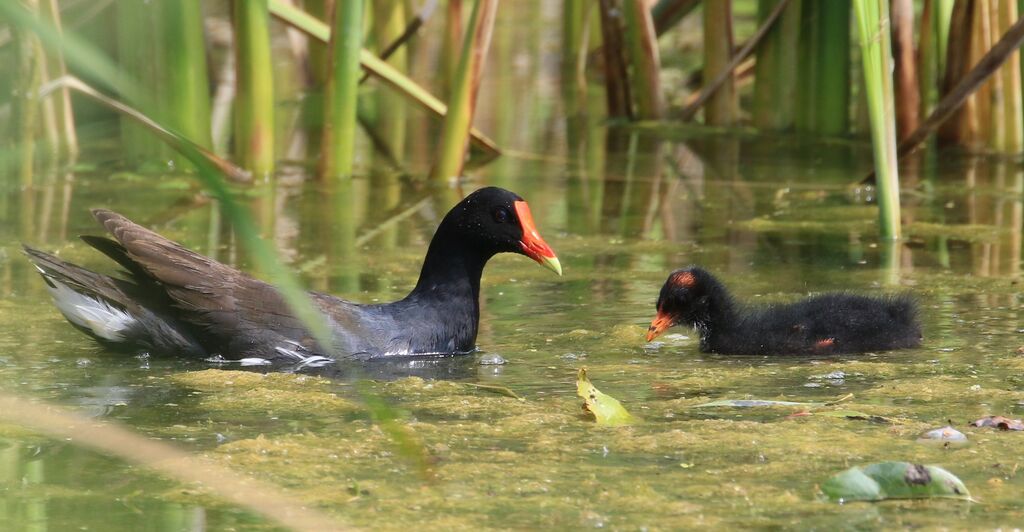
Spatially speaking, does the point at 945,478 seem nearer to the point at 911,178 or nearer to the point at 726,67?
the point at 911,178

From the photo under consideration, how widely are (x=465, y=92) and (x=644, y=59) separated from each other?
222 centimetres

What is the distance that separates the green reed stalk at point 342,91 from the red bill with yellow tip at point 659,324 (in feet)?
9.93

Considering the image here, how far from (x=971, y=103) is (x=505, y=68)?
18.6 feet

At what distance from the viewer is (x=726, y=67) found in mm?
9453

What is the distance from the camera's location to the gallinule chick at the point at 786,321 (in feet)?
16.2

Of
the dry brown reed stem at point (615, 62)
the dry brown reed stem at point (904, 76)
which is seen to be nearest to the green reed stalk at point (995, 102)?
the dry brown reed stem at point (904, 76)

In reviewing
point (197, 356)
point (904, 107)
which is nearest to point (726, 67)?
point (904, 107)

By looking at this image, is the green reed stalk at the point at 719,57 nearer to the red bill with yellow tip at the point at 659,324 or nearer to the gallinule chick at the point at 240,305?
the gallinule chick at the point at 240,305

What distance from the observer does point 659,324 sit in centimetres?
509

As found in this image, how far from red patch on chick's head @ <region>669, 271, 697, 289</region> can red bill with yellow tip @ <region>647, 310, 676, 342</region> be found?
12 cm

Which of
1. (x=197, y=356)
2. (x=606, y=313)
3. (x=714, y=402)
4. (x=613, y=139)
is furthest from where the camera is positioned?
(x=613, y=139)

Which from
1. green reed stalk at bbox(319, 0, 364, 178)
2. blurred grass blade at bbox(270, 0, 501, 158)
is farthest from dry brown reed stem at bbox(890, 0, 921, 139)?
green reed stalk at bbox(319, 0, 364, 178)

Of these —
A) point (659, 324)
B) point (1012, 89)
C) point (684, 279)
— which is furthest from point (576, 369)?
point (1012, 89)

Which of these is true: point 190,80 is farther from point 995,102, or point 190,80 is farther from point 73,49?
point 73,49
